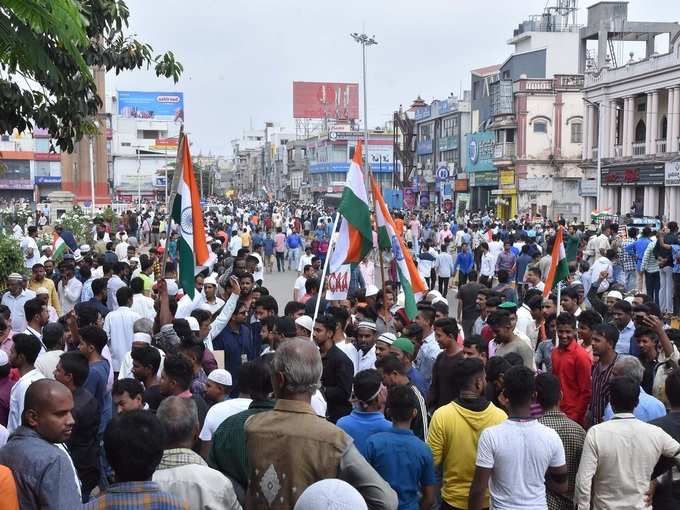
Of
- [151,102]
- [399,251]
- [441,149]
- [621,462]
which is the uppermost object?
[151,102]

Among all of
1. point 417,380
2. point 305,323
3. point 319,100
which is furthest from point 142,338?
point 319,100

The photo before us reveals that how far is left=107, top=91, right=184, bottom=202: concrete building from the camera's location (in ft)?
338

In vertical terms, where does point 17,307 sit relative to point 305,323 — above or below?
below

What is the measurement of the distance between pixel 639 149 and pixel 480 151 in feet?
59.4

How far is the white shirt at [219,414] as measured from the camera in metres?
5.18

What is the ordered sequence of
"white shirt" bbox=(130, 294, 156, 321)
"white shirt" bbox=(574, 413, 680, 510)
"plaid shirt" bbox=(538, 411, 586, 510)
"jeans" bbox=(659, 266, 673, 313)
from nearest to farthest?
1. "white shirt" bbox=(574, 413, 680, 510)
2. "plaid shirt" bbox=(538, 411, 586, 510)
3. "white shirt" bbox=(130, 294, 156, 321)
4. "jeans" bbox=(659, 266, 673, 313)

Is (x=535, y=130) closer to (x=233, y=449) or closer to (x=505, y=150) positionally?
(x=505, y=150)

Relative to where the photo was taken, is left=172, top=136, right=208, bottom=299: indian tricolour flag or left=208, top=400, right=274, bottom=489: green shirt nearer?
left=208, top=400, right=274, bottom=489: green shirt

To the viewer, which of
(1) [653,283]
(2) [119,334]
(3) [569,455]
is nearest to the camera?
(3) [569,455]

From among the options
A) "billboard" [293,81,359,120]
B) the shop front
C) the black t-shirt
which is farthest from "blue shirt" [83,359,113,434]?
"billboard" [293,81,359,120]

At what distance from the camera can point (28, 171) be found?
94375mm

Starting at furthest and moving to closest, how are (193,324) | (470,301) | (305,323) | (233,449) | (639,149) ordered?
(639,149)
(470,301)
(193,324)
(305,323)
(233,449)

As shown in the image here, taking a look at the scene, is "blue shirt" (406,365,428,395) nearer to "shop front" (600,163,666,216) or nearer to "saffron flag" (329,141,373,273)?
"saffron flag" (329,141,373,273)

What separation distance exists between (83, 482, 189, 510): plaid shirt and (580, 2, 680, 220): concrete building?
3552cm
